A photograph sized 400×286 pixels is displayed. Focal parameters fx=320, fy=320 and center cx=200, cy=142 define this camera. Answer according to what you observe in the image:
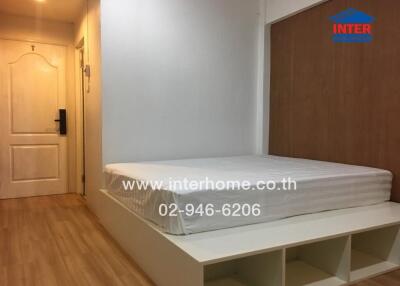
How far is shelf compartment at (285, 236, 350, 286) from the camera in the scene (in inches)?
72.4

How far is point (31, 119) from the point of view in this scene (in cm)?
421

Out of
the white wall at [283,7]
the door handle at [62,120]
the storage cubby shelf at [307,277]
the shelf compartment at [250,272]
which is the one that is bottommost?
the storage cubby shelf at [307,277]

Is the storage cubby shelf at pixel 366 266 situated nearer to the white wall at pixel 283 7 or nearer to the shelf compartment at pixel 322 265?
the shelf compartment at pixel 322 265

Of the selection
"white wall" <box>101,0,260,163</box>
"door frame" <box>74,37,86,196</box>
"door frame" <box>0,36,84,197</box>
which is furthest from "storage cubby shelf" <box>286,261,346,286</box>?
"door frame" <box>0,36,84,197</box>

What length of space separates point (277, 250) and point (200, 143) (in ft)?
6.61

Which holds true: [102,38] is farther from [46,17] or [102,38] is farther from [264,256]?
[264,256]

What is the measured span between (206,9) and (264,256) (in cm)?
276

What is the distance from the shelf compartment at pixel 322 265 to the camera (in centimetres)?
184

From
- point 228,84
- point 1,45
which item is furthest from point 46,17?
point 228,84

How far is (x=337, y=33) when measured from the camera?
300 centimetres

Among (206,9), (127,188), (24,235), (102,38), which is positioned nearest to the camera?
(127,188)

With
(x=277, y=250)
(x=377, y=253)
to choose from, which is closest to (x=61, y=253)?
(x=277, y=250)

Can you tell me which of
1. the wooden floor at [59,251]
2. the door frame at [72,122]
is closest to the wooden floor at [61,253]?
the wooden floor at [59,251]

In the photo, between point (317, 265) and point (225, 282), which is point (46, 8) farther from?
point (317, 265)
